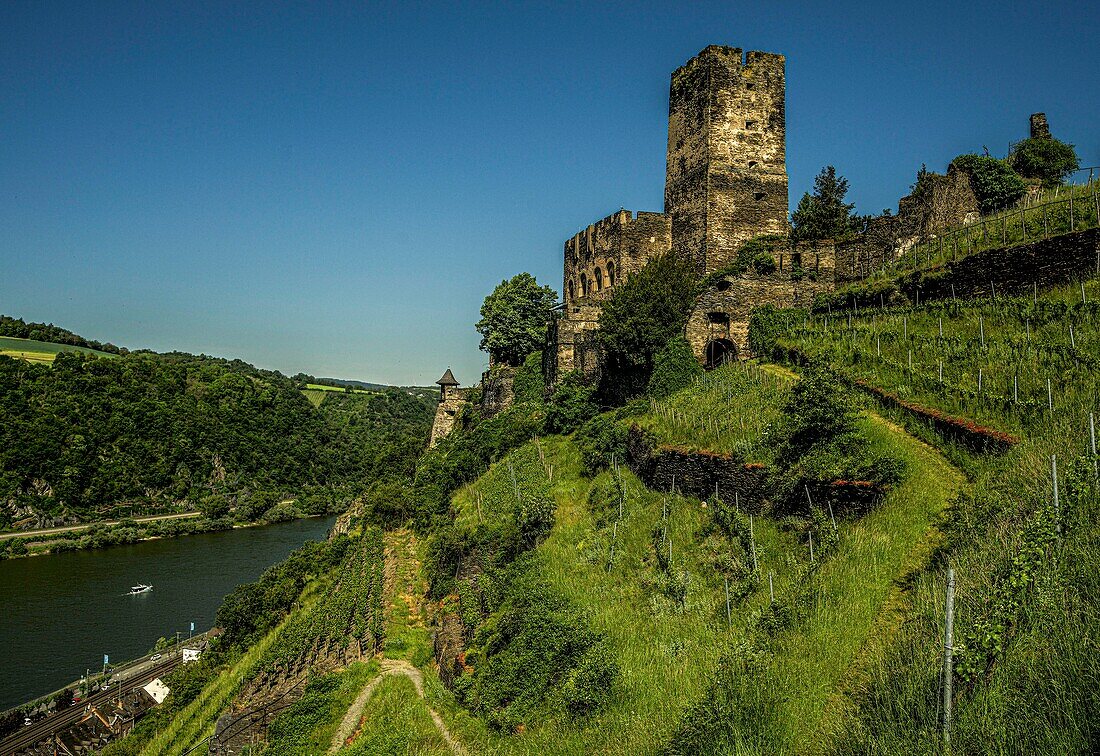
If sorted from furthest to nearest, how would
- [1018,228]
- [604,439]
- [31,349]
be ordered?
[31,349] → [604,439] → [1018,228]

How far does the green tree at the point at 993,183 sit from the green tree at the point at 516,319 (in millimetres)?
20438

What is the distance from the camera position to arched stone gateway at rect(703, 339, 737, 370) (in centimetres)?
2286

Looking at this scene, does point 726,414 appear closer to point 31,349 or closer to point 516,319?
point 516,319

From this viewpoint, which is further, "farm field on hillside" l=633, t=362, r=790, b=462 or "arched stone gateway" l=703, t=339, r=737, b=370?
"arched stone gateway" l=703, t=339, r=737, b=370

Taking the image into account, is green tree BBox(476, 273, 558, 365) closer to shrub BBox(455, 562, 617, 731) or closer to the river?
the river

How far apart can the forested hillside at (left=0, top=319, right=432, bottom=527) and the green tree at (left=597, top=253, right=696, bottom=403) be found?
32.3m

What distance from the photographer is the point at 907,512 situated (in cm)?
976

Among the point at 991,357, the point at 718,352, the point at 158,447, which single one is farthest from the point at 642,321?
the point at 158,447

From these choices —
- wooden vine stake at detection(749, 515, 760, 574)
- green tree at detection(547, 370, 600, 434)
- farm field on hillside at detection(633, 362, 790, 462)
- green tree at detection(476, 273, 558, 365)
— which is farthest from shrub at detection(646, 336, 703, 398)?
green tree at detection(476, 273, 558, 365)

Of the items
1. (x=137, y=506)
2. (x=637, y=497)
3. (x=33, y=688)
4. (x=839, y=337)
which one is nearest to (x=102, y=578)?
(x=33, y=688)

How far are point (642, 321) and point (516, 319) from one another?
16.2 metres

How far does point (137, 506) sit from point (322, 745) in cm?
7119

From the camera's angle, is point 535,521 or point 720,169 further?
point 720,169

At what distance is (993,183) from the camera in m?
24.5
